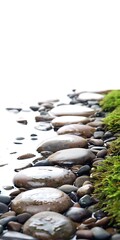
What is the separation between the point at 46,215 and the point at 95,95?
319 centimetres

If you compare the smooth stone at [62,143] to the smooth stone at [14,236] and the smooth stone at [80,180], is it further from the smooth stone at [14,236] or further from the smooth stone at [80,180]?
the smooth stone at [14,236]

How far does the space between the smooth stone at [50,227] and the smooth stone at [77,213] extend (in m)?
0.08

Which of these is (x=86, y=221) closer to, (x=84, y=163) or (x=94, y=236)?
(x=94, y=236)

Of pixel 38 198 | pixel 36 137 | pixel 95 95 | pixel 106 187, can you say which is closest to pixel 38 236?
pixel 38 198

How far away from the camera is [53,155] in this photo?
3.27 meters

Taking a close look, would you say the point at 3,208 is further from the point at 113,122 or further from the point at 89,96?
the point at 89,96

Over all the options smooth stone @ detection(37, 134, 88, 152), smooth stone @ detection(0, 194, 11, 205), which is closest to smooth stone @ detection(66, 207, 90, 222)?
smooth stone @ detection(0, 194, 11, 205)

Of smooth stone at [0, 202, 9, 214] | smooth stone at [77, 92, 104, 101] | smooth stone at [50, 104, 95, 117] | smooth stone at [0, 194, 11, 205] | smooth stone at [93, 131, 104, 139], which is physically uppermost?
smooth stone at [77, 92, 104, 101]

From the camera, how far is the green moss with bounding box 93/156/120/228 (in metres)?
2.41

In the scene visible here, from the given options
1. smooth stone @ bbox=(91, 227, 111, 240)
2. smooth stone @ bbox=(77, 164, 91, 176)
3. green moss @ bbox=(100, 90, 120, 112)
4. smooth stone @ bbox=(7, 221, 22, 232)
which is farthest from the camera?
green moss @ bbox=(100, 90, 120, 112)

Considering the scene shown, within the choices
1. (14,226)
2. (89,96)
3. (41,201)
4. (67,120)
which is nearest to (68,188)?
(41,201)

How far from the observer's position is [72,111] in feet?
15.2

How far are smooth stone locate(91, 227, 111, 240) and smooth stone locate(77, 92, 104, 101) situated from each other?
10.0 feet

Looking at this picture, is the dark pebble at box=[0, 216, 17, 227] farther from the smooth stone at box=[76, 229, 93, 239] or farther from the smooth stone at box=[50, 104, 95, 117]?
the smooth stone at box=[50, 104, 95, 117]
